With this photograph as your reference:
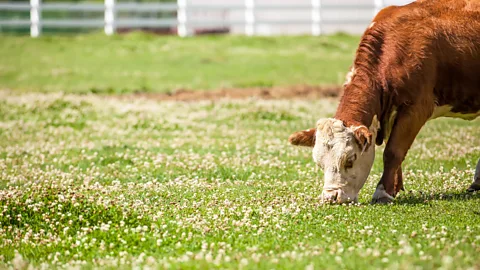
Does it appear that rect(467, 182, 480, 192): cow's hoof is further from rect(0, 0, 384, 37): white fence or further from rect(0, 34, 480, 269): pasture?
rect(0, 0, 384, 37): white fence

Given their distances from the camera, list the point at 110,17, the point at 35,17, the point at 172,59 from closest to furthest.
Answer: the point at 172,59, the point at 35,17, the point at 110,17

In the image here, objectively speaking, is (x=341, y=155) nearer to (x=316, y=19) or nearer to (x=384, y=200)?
(x=384, y=200)

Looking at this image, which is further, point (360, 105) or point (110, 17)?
point (110, 17)

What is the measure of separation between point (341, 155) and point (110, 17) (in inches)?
1149

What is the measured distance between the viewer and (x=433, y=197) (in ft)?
33.4

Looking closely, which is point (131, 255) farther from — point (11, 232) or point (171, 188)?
point (171, 188)

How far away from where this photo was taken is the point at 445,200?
9867 millimetres

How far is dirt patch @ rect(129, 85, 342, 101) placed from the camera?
24.2 metres

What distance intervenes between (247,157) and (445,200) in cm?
474

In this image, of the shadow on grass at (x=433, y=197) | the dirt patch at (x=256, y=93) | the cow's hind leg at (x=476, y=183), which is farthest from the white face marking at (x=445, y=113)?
the dirt patch at (x=256, y=93)

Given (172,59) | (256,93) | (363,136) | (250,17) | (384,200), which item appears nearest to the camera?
(363,136)

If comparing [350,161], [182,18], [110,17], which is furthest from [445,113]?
[110,17]

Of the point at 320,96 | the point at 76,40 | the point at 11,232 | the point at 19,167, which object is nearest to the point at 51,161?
the point at 19,167

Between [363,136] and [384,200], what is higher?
[363,136]
